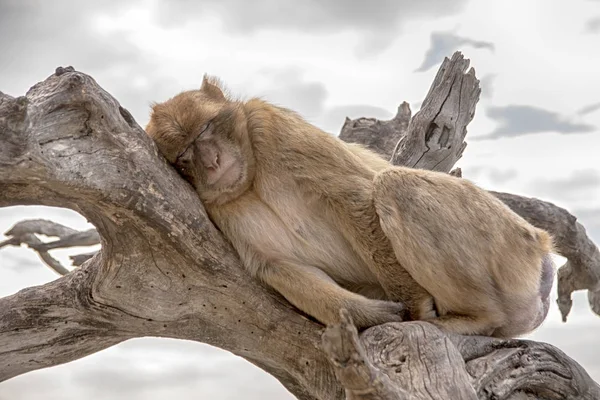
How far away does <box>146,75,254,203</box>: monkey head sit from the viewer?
14.4 feet

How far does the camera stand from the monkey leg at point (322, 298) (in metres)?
4.18

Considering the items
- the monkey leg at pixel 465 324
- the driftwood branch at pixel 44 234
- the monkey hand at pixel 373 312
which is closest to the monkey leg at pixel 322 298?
the monkey hand at pixel 373 312

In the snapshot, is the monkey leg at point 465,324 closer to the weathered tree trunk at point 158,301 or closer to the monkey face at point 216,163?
the weathered tree trunk at point 158,301

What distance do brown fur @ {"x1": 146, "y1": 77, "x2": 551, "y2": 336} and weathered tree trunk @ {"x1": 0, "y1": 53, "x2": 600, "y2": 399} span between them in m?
0.16

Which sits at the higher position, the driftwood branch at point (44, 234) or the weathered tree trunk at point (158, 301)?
the driftwood branch at point (44, 234)

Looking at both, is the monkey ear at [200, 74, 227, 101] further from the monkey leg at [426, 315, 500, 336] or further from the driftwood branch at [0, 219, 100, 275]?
the driftwood branch at [0, 219, 100, 275]

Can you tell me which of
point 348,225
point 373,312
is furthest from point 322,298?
point 348,225

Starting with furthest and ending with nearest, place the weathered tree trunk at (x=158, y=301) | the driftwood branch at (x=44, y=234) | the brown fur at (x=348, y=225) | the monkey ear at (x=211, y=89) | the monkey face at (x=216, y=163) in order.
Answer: the driftwood branch at (x=44, y=234) < the monkey ear at (x=211, y=89) < the monkey face at (x=216, y=163) < the brown fur at (x=348, y=225) < the weathered tree trunk at (x=158, y=301)

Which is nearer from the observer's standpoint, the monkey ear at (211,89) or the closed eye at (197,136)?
the closed eye at (197,136)

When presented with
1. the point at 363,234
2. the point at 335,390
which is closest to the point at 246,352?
the point at 335,390

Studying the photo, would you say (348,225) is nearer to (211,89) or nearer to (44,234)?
(211,89)

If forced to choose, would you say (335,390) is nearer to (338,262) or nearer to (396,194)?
(338,262)

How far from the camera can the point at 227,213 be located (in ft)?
14.8

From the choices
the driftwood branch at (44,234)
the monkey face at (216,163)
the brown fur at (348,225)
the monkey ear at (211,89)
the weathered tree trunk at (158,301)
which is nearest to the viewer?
the weathered tree trunk at (158,301)
